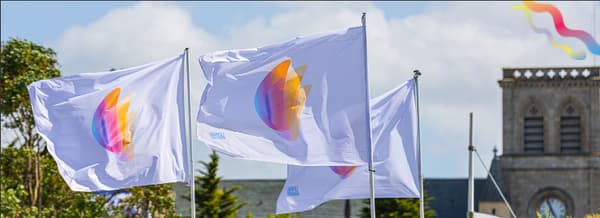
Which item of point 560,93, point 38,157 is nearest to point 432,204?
point 560,93

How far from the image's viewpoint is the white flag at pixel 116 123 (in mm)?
33844

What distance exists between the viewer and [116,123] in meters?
34.1

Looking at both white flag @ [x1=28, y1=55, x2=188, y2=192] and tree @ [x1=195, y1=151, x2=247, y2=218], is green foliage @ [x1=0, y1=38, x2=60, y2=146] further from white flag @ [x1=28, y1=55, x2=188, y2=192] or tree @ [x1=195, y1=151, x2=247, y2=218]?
white flag @ [x1=28, y1=55, x2=188, y2=192]

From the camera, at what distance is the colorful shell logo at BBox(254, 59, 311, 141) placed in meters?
32.3

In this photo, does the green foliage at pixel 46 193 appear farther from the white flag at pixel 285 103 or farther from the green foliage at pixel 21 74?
the white flag at pixel 285 103

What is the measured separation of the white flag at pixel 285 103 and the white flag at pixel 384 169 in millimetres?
2565

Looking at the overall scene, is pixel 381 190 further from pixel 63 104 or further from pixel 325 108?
pixel 63 104

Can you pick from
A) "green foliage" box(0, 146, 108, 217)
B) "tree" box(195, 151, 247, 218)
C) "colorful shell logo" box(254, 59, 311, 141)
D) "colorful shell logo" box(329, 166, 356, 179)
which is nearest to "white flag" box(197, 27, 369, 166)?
"colorful shell logo" box(254, 59, 311, 141)

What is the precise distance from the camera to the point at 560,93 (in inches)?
4550

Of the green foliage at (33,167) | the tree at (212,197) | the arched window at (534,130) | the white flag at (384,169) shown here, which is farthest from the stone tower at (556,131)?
the white flag at (384,169)

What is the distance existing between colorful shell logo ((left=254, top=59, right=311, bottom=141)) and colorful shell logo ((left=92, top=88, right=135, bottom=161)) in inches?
119

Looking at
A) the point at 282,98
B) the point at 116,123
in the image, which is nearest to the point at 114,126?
the point at 116,123

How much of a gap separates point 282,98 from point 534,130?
85602mm

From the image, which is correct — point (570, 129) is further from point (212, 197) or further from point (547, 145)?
point (212, 197)
